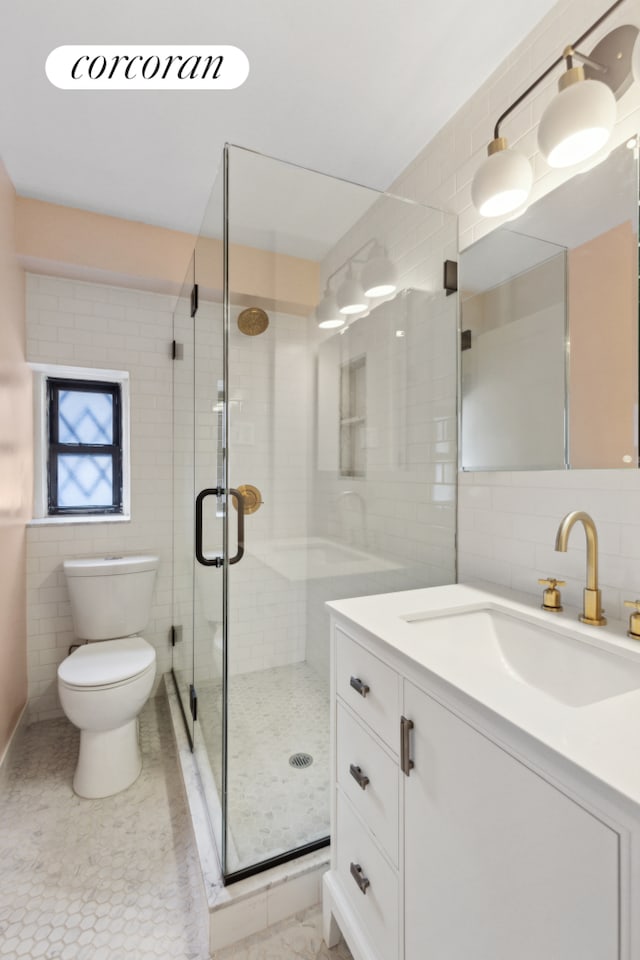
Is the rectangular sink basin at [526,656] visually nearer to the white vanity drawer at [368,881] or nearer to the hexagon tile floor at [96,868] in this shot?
the white vanity drawer at [368,881]

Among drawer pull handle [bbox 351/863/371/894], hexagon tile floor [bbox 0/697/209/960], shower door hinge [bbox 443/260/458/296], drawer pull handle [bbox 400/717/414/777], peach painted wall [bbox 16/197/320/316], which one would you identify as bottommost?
hexagon tile floor [bbox 0/697/209/960]

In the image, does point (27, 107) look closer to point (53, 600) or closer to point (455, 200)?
point (455, 200)

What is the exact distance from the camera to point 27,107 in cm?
155

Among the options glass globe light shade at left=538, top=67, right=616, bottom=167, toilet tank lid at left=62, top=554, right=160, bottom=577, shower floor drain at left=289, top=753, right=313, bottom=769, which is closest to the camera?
glass globe light shade at left=538, top=67, right=616, bottom=167

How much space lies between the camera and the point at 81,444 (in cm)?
248

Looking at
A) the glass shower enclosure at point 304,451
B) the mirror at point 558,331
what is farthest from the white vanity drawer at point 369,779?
the mirror at point 558,331

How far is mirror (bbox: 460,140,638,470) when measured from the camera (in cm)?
101

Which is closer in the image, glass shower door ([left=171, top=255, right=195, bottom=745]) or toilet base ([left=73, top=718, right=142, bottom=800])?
toilet base ([left=73, top=718, right=142, bottom=800])

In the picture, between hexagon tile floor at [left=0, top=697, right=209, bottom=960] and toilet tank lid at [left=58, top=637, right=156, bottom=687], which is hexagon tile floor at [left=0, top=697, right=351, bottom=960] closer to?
hexagon tile floor at [left=0, top=697, right=209, bottom=960]

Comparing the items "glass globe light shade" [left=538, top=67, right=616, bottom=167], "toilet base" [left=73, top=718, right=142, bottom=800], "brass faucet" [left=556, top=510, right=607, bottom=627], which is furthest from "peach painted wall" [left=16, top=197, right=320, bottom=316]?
"toilet base" [left=73, top=718, right=142, bottom=800]

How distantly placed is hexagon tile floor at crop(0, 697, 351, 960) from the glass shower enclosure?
21 cm

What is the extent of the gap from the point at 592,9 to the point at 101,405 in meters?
→ 2.53

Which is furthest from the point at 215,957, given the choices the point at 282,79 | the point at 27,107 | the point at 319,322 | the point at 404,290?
the point at 27,107

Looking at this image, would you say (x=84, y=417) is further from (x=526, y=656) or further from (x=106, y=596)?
(x=526, y=656)
